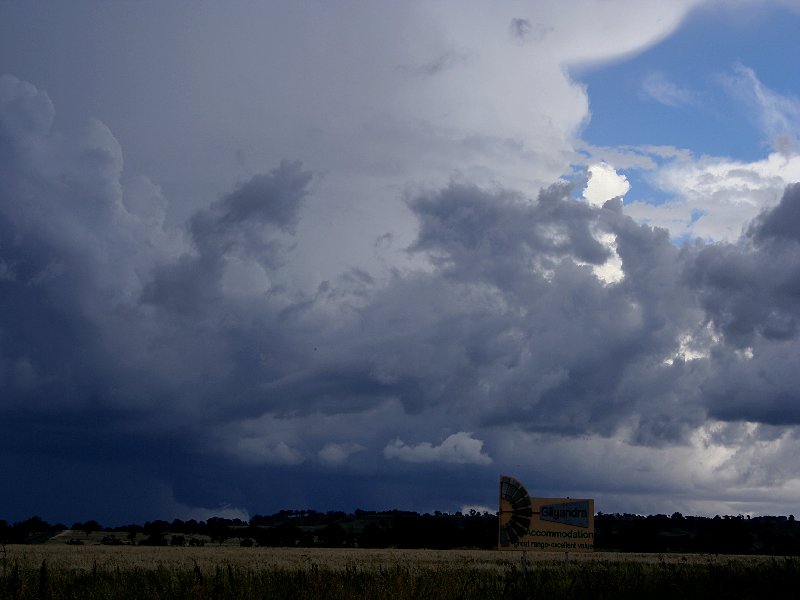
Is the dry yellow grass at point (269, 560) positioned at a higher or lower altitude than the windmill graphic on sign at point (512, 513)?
lower

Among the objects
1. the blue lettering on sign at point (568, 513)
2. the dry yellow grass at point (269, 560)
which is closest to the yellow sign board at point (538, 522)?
the blue lettering on sign at point (568, 513)

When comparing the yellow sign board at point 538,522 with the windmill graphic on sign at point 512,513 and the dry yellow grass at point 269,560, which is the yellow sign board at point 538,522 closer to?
the windmill graphic on sign at point 512,513

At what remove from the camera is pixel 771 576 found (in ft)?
69.1

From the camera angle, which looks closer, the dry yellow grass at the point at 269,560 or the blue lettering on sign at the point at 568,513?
the blue lettering on sign at the point at 568,513

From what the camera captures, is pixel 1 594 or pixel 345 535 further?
pixel 345 535

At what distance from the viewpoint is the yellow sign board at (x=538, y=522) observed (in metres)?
29.1

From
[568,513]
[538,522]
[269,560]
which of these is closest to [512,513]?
[538,522]

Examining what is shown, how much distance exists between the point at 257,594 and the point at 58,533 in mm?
131823

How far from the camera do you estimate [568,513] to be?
96.3ft

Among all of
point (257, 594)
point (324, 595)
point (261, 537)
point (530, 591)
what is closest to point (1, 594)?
point (257, 594)

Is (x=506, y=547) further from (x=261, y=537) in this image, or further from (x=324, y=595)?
(x=261, y=537)

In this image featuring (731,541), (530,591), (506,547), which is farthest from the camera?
(731,541)

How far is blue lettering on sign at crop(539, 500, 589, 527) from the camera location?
2920cm

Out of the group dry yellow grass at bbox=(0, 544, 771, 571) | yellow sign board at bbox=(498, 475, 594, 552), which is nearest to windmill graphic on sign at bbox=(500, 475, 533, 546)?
yellow sign board at bbox=(498, 475, 594, 552)
